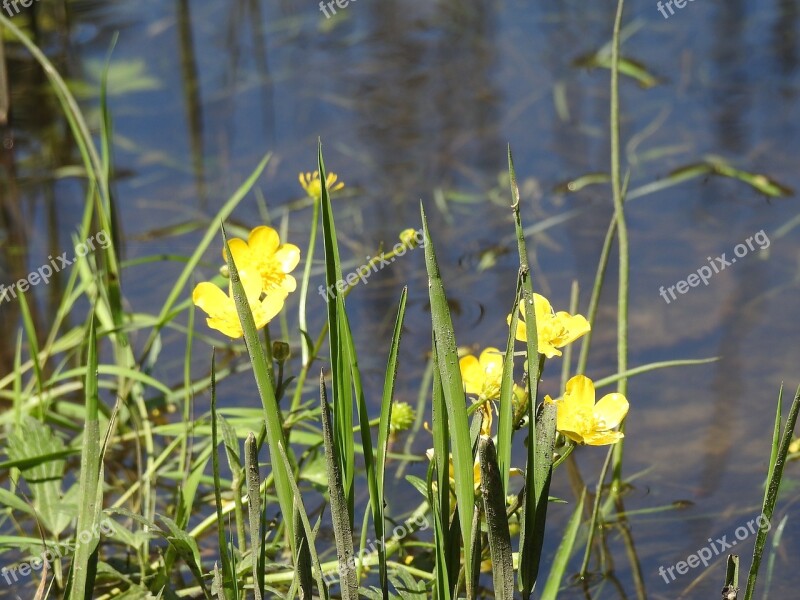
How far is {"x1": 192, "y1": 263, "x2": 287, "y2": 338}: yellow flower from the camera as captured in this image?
5.04ft

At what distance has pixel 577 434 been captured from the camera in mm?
1428

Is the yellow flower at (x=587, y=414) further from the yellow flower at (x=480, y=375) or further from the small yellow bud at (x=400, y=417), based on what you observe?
the small yellow bud at (x=400, y=417)

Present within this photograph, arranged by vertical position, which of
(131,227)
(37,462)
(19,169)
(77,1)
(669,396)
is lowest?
(37,462)

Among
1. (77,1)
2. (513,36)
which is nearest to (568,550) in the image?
(513,36)

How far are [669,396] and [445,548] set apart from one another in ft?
4.23

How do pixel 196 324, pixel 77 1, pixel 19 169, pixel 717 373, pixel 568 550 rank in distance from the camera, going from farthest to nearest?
pixel 77 1 → pixel 19 169 → pixel 196 324 → pixel 717 373 → pixel 568 550

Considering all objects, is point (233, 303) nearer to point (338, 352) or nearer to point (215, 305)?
point (215, 305)

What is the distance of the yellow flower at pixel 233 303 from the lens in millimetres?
1536

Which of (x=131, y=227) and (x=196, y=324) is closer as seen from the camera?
(x=196, y=324)

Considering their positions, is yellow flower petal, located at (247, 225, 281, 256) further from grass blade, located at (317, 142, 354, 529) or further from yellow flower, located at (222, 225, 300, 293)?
grass blade, located at (317, 142, 354, 529)

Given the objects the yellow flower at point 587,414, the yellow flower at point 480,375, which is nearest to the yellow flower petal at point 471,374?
the yellow flower at point 480,375

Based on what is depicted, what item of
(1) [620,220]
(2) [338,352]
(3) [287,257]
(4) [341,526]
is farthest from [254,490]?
(1) [620,220]

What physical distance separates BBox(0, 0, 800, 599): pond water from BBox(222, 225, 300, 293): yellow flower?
2.63 feet

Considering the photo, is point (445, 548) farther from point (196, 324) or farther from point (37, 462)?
point (196, 324)
